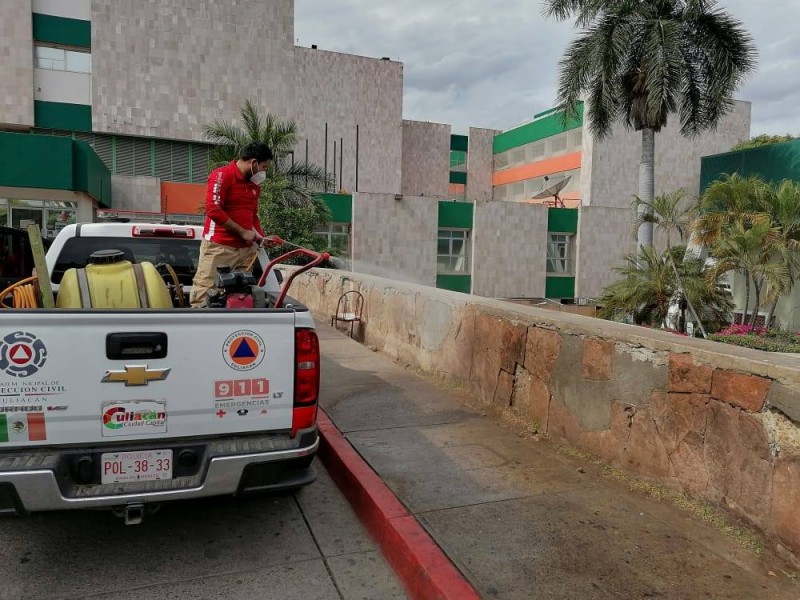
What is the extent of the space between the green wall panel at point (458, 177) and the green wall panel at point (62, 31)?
26453 millimetres

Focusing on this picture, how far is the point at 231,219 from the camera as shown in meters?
4.84

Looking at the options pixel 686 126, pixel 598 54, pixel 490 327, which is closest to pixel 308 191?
pixel 598 54

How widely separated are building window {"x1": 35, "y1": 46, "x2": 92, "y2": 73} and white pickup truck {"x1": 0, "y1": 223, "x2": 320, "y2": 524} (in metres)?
29.6

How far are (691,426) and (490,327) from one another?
7.25 ft

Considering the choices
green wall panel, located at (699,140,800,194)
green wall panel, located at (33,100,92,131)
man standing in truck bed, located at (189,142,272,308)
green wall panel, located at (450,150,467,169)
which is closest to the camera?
man standing in truck bed, located at (189,142,272,308)

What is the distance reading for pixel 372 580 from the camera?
3102 mm

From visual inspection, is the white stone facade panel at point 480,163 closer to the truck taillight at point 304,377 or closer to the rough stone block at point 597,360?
the rough stone block at point 597,360

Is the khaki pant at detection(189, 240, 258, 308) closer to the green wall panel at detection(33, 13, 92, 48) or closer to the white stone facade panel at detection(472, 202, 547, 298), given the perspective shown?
the white stone facade panel at detection(472, 202, 547, 298)

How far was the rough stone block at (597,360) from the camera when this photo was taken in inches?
159

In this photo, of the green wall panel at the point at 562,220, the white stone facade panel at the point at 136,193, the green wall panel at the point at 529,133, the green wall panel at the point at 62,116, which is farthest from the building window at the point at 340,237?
the green wall panel at the point at 529,133

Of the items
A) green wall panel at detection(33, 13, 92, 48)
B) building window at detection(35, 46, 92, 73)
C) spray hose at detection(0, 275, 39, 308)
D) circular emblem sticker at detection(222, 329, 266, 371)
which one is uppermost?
green wall panel at detection(33, 13, 92, 48)

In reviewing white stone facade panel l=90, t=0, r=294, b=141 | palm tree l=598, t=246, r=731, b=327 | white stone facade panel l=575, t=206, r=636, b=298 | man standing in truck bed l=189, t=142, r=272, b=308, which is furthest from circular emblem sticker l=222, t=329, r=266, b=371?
white stone facade panel l=575, t=206, r=636, b=298

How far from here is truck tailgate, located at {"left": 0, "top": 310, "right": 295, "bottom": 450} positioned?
2.67m

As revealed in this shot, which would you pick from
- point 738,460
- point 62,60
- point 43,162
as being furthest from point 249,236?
point 62,60
